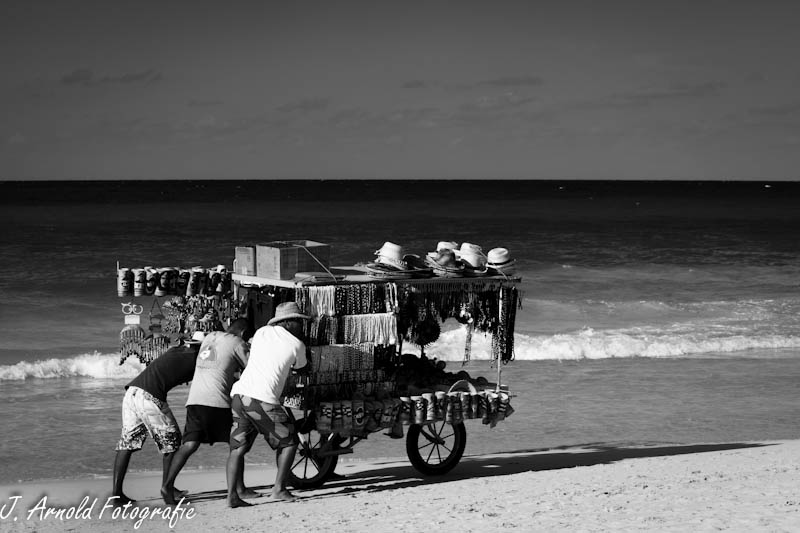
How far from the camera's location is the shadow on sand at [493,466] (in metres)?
7.67

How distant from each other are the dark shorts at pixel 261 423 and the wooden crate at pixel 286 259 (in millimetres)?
1100

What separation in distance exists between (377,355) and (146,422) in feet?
6.36

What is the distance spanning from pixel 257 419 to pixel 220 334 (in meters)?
0.69

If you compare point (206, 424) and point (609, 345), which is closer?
point (206, 424)

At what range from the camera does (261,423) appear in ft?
22.5

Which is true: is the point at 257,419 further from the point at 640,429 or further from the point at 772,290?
the point at 772,290

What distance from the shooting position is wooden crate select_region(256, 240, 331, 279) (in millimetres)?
7547

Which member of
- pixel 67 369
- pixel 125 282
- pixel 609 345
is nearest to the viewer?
pixel 125 282

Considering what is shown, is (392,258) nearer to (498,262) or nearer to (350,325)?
(350,325)

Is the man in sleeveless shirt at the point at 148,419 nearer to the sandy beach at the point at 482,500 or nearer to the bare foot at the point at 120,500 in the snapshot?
the bare foot at the point at 120,500

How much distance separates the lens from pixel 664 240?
4191 cm

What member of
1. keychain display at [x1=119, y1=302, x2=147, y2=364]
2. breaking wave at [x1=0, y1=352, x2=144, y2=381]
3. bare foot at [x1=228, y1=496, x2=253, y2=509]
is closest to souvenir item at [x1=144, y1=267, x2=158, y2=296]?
keychain display at [x1=119, y1=302, x2=147, y2=364]

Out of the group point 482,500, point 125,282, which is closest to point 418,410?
point 482,500

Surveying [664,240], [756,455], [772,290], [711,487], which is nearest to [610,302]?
[772,290]
